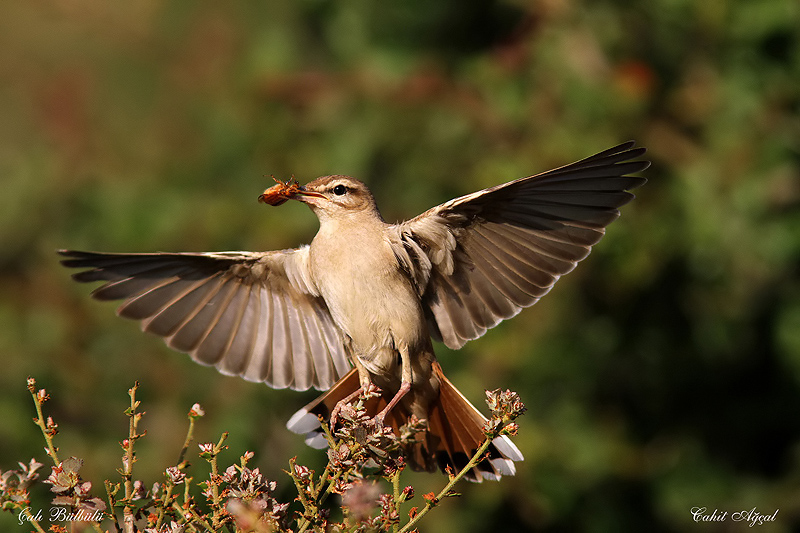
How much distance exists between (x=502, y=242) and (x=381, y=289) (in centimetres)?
71

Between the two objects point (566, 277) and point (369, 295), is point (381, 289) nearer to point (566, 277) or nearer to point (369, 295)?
point (369, 295)

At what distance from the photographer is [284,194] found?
4.49 metres

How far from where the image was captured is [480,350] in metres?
6.04

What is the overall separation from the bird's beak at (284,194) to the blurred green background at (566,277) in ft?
4.38

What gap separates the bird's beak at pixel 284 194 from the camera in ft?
14.7

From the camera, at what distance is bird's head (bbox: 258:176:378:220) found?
15.0ft

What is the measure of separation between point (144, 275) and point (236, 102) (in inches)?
95.3

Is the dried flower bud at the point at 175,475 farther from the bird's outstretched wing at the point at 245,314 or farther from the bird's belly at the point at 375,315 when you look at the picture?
the bird's outstretched wing at the point at 245,314

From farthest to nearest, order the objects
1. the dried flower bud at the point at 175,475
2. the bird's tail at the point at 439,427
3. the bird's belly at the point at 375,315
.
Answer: the bird's tail at the point at 439,427 < the bird's belly at the point at 375,315 < the dried flower bud at the point at 175,475

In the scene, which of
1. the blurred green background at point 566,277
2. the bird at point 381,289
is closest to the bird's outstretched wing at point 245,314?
the bird at point 381,289

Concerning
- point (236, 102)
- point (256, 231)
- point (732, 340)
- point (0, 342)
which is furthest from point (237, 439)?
point (732, 340)

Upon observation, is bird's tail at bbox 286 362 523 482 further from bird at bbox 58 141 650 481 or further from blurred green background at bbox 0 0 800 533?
blurred green background at bbox 0 0 800 533

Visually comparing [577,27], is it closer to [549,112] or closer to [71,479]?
[549,112]

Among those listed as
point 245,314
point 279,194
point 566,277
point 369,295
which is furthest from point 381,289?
point 566,277
